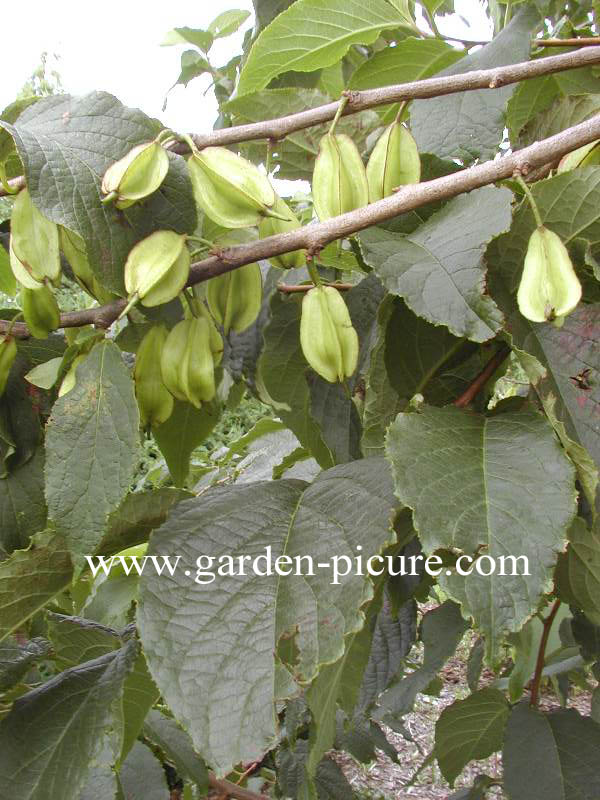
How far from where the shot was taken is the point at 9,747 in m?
0.56

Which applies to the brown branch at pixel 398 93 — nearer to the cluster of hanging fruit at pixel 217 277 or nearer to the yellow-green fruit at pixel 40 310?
the cluster of hanging fruit at pixel 217 277

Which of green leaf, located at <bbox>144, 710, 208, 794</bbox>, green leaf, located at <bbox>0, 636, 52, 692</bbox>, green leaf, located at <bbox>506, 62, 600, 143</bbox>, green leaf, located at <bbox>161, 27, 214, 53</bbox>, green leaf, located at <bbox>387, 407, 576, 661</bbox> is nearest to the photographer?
green leaf, located at <bbox>387, 407, 576, 661</bbox>

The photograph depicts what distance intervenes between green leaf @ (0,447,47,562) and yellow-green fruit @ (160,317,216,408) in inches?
4.7

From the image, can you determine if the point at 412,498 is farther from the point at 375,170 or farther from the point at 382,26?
the point at 382,26

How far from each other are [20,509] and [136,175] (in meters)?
0.25

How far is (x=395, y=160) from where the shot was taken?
0.55 m

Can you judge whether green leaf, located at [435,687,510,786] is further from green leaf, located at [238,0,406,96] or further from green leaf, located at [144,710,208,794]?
green leaf, located at [238,0,406,96]

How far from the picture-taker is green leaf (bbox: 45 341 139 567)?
1.43 ft

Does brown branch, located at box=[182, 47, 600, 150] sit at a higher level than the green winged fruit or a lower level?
higher

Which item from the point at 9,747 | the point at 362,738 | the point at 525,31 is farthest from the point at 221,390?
the point at 362,738

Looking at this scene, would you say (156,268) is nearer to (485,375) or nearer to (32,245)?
(32,245)

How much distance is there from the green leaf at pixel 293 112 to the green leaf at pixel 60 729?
433 mm

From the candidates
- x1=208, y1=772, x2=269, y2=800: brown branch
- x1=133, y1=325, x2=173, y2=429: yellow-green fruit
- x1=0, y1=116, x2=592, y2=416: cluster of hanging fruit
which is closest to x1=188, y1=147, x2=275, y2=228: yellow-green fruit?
A: x1=0, y1=116, x2=592, y2=416: cluster of hanging fruit

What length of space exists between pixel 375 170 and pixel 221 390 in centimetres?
20
